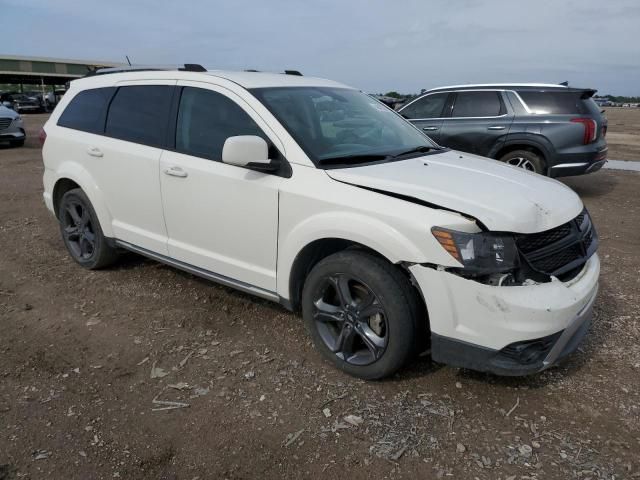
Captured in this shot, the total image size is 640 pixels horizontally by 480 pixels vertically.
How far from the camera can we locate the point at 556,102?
27.4 ft

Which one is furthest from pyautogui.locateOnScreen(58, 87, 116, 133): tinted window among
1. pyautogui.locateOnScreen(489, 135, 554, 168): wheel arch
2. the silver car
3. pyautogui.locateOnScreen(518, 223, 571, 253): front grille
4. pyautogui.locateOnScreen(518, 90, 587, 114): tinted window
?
the silver car

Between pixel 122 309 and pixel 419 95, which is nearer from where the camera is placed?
pixel 122 309

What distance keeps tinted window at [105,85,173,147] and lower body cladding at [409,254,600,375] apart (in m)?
2.41

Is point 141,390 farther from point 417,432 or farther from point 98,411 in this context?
point 417,432

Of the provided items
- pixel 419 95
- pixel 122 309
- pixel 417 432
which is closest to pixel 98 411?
pixel 122 309

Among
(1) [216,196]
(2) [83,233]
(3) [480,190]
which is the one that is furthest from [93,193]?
(3) [480,190]

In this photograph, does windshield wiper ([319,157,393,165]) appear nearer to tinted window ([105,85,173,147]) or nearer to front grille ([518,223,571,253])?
front grille ([518,223,571,253])

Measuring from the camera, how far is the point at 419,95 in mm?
9672

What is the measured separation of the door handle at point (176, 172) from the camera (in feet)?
12.4

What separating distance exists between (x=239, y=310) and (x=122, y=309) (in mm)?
969

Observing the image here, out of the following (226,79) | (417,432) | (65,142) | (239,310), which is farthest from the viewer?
(65,142)

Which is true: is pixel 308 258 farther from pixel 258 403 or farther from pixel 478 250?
pixel 478 250

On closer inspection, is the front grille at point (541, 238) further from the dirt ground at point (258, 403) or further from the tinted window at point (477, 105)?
the tinted window at point (477, 105)

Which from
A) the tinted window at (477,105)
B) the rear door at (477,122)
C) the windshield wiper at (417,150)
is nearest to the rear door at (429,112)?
the rear door at (477,122)
